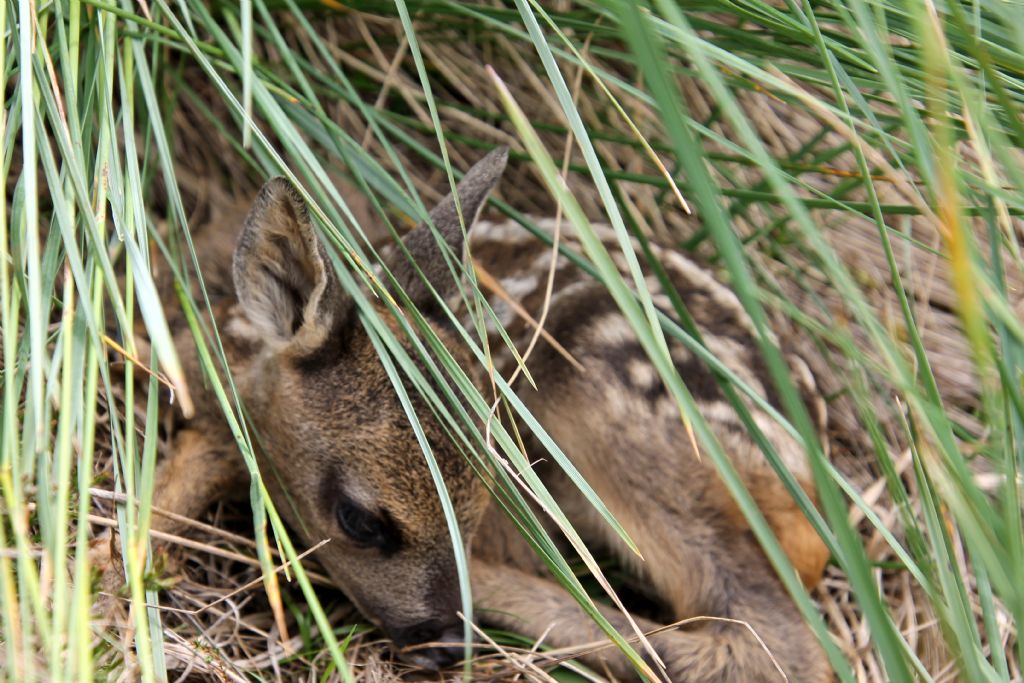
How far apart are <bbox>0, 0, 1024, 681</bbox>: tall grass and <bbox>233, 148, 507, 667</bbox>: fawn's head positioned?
0.13 meters

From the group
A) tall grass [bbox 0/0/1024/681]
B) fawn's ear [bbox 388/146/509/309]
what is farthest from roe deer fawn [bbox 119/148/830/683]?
tall grass [bbox 0/0/1024/681]

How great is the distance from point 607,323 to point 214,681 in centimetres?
139

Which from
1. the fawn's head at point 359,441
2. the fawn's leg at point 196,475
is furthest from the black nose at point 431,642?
the fawn's leg at point 196,475

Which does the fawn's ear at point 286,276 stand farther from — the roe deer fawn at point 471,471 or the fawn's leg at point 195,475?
the fawn's leg at point 195,475

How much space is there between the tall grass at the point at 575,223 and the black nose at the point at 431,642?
15 cm

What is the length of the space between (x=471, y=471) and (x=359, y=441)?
280 millimetres

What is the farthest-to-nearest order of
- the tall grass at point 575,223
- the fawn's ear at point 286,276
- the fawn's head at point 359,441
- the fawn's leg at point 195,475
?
the fawn's leg at point 195,475 → the fawn's head at point 359,441 → the fawn's ear at point 286,276 → the tall grass at point 575,223

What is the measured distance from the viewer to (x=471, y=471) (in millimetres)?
2398

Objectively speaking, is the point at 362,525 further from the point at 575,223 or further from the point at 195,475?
the point at 575,223

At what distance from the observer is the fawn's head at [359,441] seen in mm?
2379

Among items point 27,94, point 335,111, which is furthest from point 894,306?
point 27,94

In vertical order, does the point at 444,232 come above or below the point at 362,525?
above

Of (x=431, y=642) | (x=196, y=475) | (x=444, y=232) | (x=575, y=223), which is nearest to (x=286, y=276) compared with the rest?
(x=444, y=232)

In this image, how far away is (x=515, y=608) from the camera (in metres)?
2.68
